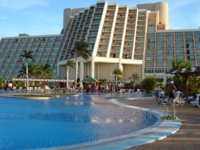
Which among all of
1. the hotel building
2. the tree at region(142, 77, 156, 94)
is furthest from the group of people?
the hotel building

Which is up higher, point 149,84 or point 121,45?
point 121,45

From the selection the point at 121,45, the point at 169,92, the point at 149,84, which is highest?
the point at 121,45

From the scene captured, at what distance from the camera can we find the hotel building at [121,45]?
69938 mm

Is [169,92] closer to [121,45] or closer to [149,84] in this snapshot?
[149,84]

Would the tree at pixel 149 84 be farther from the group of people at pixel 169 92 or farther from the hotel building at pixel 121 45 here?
the hotel building at pixel 121 45

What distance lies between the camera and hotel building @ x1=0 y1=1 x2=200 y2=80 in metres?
69.9

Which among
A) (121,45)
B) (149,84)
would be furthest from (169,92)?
(121,45)

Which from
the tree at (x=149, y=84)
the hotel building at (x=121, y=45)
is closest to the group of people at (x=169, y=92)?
the tree at (x=149, y=84)

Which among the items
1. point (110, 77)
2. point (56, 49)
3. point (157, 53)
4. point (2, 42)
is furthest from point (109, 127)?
point (2, 42)

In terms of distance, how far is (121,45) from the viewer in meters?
72.1

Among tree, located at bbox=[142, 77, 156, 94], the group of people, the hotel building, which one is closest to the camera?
the group of people

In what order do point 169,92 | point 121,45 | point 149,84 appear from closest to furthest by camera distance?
point 169,92, point 149,84, point 121,45

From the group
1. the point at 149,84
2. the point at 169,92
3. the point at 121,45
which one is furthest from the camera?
the point at 121,45

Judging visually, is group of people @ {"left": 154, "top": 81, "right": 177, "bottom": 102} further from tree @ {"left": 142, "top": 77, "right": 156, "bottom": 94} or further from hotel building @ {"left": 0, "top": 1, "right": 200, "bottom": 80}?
hotel building @ {"left": 0, "top": 1, "right": 200, "bottom": 80}
